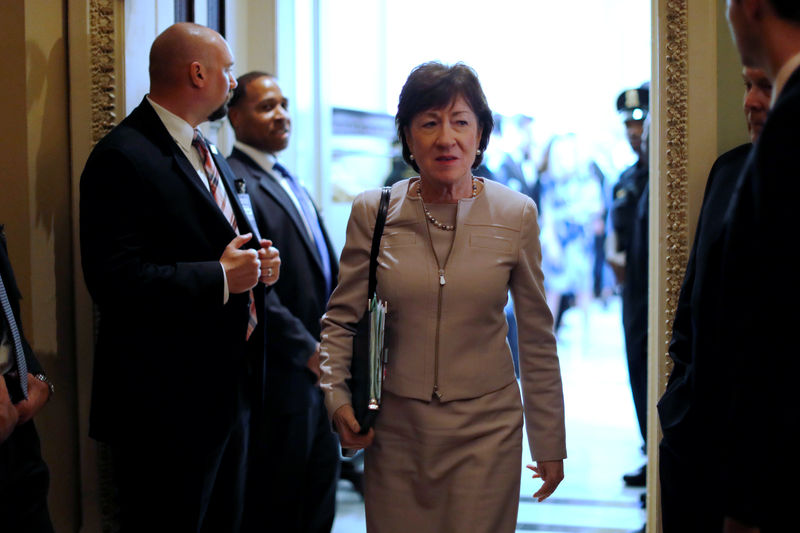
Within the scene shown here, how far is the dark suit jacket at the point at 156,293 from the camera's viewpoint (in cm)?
249

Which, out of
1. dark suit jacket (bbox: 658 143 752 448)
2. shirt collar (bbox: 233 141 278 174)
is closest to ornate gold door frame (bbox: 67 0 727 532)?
dark suit jacket (bbox: 658 143 752 448)

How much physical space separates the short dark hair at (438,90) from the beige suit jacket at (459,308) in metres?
0.22

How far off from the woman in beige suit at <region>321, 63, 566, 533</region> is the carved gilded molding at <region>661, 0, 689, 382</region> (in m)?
0.62

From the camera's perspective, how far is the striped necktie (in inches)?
110

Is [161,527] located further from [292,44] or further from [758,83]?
[292,44]

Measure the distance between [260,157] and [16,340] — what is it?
1688mm

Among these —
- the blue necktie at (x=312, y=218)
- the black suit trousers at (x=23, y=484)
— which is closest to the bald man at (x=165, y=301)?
the black suit trousers at (x=23, y=484)

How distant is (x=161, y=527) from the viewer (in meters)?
2.60

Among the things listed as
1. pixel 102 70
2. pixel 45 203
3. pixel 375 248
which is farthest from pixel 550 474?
pixel 102 70

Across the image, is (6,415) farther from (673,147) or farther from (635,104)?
(635,104)

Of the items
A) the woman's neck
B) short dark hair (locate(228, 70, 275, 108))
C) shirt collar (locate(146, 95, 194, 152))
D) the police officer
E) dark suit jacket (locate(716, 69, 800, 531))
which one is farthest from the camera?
the police officer

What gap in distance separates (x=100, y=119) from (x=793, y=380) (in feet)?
8.05

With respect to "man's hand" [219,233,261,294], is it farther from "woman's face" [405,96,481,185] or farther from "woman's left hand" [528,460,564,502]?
"woman's left hand" [528,460,564,502]

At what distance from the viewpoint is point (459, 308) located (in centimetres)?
219
